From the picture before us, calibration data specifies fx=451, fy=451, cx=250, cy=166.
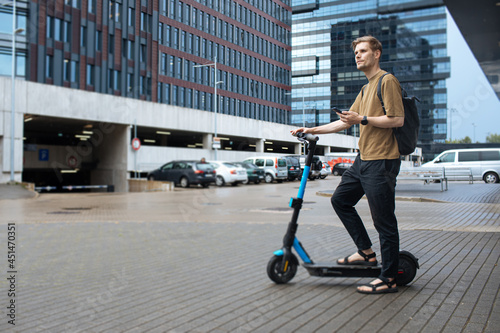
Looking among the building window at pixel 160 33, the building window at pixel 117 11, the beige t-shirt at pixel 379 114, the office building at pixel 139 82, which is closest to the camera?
the beige t-shirt at pixel 379 114

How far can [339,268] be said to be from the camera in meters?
3.65

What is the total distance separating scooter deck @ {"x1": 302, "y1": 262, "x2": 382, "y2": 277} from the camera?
366 centimetres

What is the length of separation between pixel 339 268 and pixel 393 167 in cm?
92

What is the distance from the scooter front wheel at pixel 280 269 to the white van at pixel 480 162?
2276cm

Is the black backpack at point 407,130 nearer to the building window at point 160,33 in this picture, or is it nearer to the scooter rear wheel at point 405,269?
the scooter rear wheel at point 405,269

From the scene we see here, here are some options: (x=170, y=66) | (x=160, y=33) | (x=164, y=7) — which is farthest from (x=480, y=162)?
(x=164, y=7)

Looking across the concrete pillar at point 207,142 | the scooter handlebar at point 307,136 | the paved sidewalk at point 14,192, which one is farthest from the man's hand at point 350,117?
the concrete pillar at point 207,142

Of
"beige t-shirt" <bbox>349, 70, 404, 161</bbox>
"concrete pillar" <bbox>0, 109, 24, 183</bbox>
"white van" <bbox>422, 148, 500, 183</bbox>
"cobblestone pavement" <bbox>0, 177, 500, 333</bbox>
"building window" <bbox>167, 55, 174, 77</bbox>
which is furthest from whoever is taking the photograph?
"white van" <bbox>422, 148, 500, 183</bbox>

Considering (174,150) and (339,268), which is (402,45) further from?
(174,150)

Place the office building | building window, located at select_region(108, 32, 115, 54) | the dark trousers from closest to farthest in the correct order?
the dark trousers, the office building, building window, located at select_region(108, 32, 115, 54)

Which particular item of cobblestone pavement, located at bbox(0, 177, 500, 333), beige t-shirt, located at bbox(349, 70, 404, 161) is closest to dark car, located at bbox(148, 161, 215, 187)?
cobblestone pavement, located at bbox(0, 177, 500, 333)

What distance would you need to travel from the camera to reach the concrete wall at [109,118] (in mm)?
24438

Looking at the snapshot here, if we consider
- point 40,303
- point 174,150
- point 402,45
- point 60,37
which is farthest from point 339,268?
point 174,150

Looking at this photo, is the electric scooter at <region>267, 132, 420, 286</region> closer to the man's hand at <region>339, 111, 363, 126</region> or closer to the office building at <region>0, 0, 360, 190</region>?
the man's hand at <region>339, 111, 363, 126</region>
